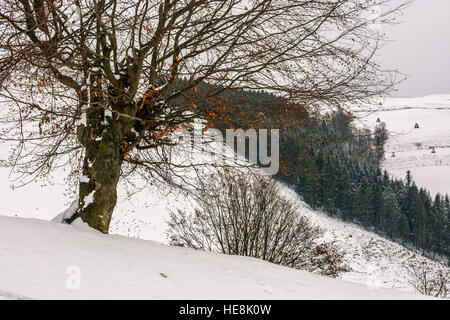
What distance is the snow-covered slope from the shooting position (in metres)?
3.19

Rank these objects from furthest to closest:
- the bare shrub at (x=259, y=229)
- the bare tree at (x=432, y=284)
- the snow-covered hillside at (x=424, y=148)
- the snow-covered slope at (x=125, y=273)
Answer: the snow-covered hillside at (x=424, y=148)
the bare tree at (x=432, y=284)
the bare shrub at (x=259, y=229)
the snow-covered slope at (x=125, y=273)

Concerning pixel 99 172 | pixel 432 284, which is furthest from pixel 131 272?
pixel 432 284

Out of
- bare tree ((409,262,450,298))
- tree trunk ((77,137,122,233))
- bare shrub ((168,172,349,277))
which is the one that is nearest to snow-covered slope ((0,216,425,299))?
tree trunk ((77,137,122,233))

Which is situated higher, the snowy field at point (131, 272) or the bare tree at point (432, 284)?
the snowy field at point (131, 272)

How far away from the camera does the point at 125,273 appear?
3.81 meters

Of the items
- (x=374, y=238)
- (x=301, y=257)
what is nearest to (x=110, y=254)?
(x=301, y=257)

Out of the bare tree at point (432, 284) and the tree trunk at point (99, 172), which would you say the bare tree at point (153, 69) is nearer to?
the tree trunk at point (99, 172)

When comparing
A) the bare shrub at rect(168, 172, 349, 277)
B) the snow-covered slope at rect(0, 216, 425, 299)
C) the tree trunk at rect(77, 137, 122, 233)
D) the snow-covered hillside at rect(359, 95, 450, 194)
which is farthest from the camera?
the snow-covered hillside at rect(359, 95, 450, 194)

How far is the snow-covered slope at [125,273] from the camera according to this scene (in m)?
3.19

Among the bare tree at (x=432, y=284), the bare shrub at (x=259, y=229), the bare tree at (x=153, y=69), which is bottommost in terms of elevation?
the bare tree at (x=432, y=284)

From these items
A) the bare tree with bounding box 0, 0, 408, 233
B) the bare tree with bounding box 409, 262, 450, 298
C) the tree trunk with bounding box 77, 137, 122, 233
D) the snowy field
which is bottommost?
the bare tree with bounding box 409, 262, 450, 298

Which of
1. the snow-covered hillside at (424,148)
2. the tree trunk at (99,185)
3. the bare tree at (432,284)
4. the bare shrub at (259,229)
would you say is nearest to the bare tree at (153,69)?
the tree trunk at (99,185)

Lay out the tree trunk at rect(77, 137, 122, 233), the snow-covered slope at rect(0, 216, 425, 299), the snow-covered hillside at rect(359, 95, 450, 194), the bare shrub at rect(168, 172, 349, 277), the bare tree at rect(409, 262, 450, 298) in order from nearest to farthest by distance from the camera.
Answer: the snow-covered slope at rect(0, 216, 425, 299)
the tree trunk at rect(77, 137, 122, 233)
the bare shrub at rect(168, 172, 349, 277)
the bare tree at rect(409, 262, 450, 298)
the snow-covered hillside at rect(359, 95, 450, 194)

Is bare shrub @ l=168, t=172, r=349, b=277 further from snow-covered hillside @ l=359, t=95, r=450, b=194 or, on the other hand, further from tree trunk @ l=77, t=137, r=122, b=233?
snow-covered hillside @ l=359, t=95, r=450, b=194
